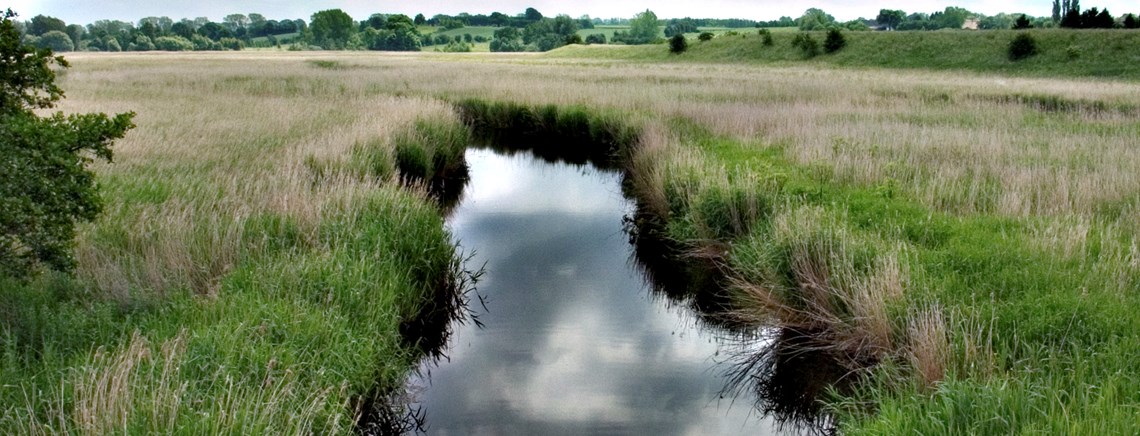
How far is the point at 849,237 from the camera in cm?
633

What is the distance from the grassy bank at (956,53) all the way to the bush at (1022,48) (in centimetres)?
37

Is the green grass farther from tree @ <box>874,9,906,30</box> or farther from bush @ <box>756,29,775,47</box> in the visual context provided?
tree @ <box>874,9,906,30</box>

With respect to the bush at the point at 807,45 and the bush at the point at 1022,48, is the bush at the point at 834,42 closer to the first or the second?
the bush at the point at 807,45

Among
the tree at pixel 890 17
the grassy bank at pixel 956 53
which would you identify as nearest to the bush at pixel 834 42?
A: the grassy bank at pixel 956 53

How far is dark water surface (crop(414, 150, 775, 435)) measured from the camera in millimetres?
5414

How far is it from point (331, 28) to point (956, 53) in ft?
305

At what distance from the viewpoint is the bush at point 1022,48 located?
38719mm

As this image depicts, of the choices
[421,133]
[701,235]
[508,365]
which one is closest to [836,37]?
[421,133]

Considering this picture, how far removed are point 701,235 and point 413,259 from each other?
10.5 ft

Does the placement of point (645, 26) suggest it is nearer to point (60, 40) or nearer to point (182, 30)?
point (182, 30)

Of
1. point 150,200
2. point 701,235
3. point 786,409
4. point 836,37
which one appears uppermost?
point 836,37

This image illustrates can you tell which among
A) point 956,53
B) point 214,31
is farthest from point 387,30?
point 956,53

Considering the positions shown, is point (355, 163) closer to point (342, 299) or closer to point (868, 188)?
point (342, 299)

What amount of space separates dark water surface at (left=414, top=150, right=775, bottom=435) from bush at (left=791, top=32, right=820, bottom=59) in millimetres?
41255
